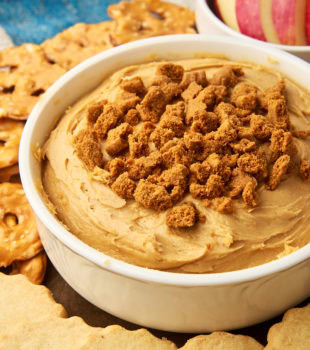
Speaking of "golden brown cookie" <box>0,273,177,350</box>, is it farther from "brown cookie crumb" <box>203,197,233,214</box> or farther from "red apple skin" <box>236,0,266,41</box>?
"red apple skin" <box>236,0,266,41</box>

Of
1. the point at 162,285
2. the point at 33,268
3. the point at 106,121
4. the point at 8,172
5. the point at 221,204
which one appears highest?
the point at 106,121

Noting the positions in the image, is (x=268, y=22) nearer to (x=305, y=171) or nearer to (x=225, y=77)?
(x=225, y=77)

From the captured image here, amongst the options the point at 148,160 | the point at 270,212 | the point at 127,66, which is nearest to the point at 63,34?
the point at 127,66

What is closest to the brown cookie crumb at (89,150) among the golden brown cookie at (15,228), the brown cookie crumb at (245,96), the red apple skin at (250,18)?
the golden brown cookie at (15,228)

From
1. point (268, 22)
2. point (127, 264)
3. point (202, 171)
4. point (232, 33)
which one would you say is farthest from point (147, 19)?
point (127, 264)

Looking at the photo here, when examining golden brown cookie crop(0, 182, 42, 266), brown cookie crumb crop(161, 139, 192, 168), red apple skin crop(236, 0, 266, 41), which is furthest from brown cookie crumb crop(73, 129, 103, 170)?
red apple skin crop(236, 0, 266, 41)
